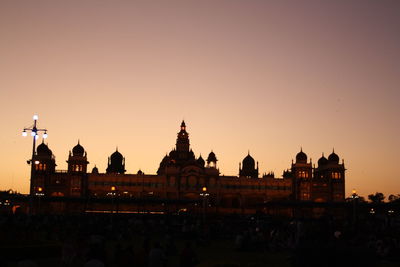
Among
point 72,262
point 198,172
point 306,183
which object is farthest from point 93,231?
point 306,183

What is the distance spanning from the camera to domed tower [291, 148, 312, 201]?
4574 inches

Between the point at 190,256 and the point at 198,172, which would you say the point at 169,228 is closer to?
the point at 190,256

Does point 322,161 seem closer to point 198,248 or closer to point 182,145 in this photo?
point 182,145

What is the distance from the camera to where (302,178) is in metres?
118

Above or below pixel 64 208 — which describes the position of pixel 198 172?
above

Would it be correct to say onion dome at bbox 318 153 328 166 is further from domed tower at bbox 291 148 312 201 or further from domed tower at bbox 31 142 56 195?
domed tower at bbox 31 142 56 195

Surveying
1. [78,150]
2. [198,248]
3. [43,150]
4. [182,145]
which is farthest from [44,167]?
[198,248]

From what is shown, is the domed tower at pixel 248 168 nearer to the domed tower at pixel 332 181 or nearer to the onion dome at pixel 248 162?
the onion dome at pixel 248 162

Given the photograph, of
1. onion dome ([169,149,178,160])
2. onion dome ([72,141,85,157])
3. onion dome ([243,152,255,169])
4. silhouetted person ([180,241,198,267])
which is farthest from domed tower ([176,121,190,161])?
silhouetted person ([180,241,198,267])

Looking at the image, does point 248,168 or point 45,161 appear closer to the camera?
point 45,161

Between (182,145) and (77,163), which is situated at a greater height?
(182,145)

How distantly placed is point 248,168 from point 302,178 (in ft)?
94.7

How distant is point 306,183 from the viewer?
386ft

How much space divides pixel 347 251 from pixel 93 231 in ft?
79.9
